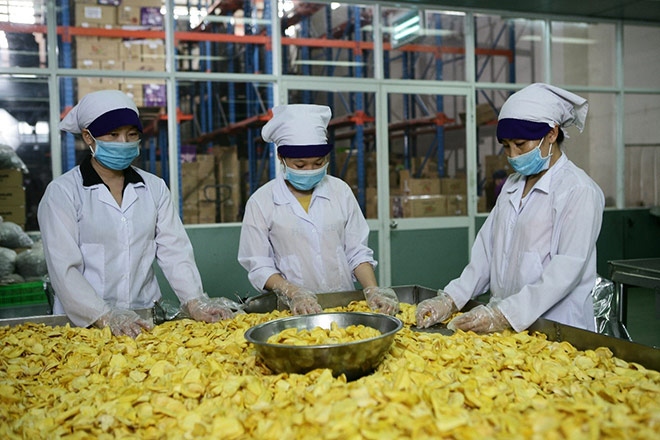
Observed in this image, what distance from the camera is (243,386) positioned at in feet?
4.35

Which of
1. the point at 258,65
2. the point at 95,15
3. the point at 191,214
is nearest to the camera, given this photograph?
the point at 95,15

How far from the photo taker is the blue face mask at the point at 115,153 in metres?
2.22

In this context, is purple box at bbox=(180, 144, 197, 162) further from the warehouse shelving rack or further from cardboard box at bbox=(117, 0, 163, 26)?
cardboard box at bbox=(117, 0, 163, 26)

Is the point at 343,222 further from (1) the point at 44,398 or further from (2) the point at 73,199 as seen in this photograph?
(1) the point at 44,398

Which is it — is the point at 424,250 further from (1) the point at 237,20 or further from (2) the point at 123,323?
(2) the point at 123,323

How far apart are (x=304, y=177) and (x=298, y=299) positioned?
592 mm

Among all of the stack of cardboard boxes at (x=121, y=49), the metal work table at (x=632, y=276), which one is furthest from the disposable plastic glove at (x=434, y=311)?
the stack of cardboard boxes at (x=121, y=49)

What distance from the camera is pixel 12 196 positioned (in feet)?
15.1

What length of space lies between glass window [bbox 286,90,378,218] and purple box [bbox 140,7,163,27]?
53.6 inches

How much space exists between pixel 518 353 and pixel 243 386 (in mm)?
764

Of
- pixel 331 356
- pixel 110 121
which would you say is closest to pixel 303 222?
pixel 110 121

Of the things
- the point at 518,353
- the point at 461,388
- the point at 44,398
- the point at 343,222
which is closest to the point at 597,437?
the point at 461,388

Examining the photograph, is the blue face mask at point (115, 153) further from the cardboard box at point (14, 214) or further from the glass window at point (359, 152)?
the glass window at point (359, 152)

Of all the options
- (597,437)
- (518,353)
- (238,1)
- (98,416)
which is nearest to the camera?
(597,437)
